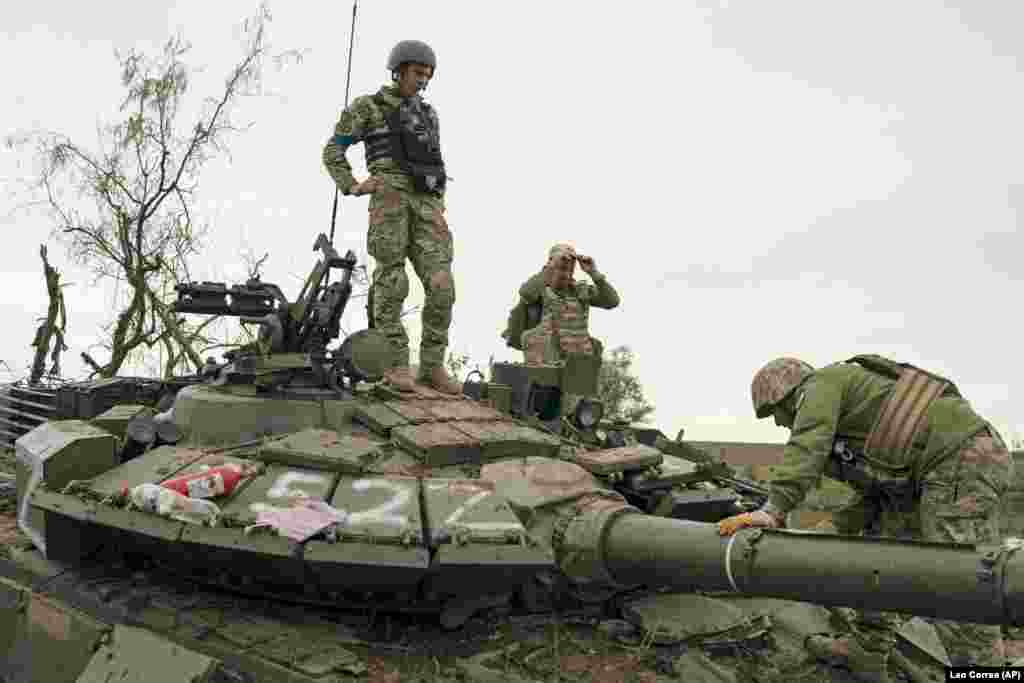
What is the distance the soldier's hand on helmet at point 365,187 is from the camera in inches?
344

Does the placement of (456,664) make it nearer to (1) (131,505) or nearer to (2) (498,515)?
(2) (498,515)

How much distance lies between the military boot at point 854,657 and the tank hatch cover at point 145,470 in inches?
160

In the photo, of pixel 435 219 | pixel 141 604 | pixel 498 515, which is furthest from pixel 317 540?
pixel 435 219

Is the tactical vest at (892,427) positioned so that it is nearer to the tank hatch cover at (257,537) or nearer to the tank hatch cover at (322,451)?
the tank hatch cover at (322,451)

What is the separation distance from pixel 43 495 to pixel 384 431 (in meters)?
2.20

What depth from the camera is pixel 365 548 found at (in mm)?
5484

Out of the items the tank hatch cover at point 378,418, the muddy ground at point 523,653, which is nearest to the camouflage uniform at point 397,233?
the tank hatch cover at point 378,418

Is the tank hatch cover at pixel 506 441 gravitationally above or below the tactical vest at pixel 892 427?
below

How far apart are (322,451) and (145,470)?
119cm

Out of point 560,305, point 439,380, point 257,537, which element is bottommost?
point 257,537

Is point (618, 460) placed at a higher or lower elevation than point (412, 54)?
lower

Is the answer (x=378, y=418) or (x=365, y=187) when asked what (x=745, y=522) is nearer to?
(x=378, y=418)

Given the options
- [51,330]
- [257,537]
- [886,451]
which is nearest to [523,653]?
[257,537]

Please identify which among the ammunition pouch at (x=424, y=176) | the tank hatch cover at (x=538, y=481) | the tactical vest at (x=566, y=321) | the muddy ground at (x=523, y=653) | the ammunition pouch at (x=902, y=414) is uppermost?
the ammunition pouch at (x=424, y=176)
